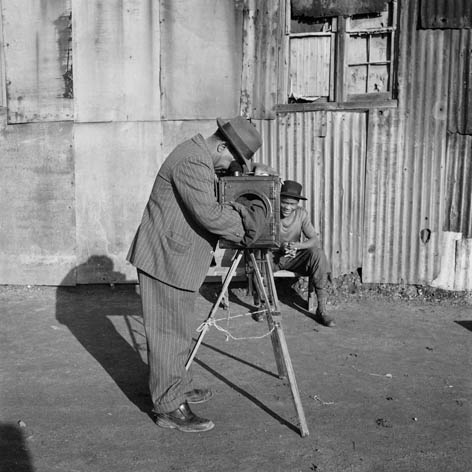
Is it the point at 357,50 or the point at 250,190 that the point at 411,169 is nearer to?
the point at 357,50

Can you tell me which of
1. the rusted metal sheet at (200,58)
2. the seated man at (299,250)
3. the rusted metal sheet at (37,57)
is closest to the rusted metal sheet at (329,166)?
the rusted metal sheet at (200,58)

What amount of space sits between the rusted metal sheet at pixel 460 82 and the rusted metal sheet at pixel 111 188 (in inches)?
138

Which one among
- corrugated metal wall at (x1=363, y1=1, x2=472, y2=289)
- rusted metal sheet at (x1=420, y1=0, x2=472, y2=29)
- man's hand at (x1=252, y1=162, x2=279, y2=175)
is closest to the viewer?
man's hand at (x1=252, y1=162, x2=279, y2=175)

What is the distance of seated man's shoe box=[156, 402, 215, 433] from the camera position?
4.06 meters

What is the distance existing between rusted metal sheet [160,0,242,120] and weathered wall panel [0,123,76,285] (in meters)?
1.51

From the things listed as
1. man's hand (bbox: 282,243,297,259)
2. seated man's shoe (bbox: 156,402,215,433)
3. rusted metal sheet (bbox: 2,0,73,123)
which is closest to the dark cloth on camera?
seated man's shoe (bbox: 156,402,215,433)

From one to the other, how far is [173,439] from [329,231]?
418cm

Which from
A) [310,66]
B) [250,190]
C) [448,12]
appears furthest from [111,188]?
[448,12]

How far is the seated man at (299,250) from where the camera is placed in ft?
21.9

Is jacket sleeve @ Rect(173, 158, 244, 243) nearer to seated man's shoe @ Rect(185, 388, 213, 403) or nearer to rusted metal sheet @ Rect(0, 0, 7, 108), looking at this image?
seated man's shoe @ Rect(185, 388, 213, 403)

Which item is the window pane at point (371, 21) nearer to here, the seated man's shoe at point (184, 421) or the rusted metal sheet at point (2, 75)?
the rusted metal sheet at point (2, 75)

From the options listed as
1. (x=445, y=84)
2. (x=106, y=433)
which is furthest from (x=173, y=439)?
(x=445, y=84)

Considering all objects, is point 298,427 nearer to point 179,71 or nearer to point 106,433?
point 106,433

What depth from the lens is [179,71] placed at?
301 inches
